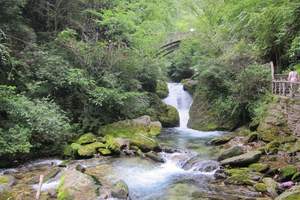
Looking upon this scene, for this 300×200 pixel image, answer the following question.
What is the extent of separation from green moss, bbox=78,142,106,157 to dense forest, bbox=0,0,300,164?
1.00 meters

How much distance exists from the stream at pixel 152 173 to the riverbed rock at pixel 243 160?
0.45 metres

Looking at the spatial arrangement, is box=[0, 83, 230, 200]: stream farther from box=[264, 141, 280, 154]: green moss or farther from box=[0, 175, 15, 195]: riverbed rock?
box=[264, 141, 280, 154]: green moss

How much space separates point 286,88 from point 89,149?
29.0 ft

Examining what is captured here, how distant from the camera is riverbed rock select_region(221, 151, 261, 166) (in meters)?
11.6

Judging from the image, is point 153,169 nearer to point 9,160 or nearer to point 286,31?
point 9,160

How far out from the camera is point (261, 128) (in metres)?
14.8

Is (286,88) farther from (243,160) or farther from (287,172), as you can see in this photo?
(287,172)

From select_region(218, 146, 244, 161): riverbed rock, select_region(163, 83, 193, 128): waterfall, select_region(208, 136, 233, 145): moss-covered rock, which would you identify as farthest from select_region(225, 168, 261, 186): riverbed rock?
select_region(163, 83, 193, 128): waterfall

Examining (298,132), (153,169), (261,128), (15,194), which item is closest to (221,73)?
(261,128)

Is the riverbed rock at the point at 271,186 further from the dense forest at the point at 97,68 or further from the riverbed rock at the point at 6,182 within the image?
the riverbed rock at the point at 6,182

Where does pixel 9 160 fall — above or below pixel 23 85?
below

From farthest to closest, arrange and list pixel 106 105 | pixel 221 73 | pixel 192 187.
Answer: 1. pixel 221 73
2. pixel 106 105
3. pixel 192 187

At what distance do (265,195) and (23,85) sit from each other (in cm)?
983

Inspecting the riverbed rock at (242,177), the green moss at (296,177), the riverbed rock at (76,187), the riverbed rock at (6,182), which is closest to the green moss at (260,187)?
the riverbed rock at (242,177)
